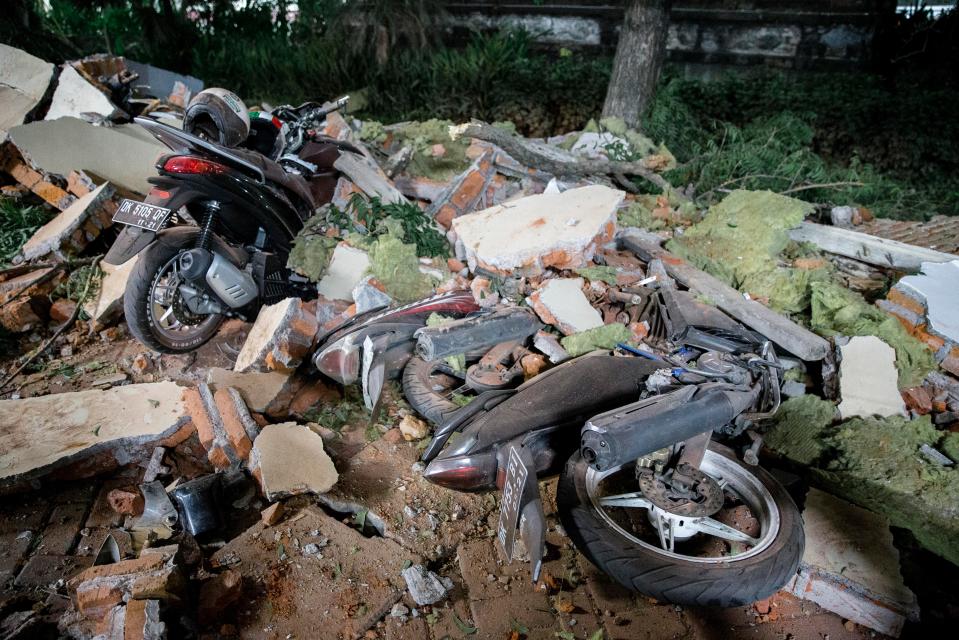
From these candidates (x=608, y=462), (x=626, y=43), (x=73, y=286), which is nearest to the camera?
(x=608, y=462)

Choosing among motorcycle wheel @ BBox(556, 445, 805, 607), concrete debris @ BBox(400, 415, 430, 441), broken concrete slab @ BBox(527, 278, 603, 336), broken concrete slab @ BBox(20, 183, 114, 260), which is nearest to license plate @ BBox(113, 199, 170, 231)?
broken concrete slab @ BBox(20, 183, 114, 260)

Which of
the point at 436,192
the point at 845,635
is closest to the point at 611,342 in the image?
the point at 845,635

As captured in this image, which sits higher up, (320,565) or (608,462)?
(608,462)

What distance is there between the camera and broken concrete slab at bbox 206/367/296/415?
2840mm

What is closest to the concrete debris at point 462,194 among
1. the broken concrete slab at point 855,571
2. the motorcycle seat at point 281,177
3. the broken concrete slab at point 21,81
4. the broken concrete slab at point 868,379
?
the motorcycle seat at point 281,177

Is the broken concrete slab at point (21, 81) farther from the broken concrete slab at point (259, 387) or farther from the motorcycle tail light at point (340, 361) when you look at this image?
the motorcycle tail light at point (340, 361)

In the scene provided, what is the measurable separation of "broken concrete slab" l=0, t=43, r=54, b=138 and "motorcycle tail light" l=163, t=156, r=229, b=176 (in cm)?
318

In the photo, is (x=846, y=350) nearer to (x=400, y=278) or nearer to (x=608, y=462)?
(x=608, y=462)

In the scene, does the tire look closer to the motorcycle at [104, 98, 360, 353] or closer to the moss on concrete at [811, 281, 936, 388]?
the motorcycle at [104, 98, 360, 353]

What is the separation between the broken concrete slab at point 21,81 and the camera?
196 inches

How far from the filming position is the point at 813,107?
6.03 metres

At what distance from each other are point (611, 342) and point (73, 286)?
384 centimetres

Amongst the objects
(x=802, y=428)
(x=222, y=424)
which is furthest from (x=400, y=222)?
(x=802, y=428)

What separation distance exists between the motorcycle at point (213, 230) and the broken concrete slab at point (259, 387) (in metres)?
0.63
